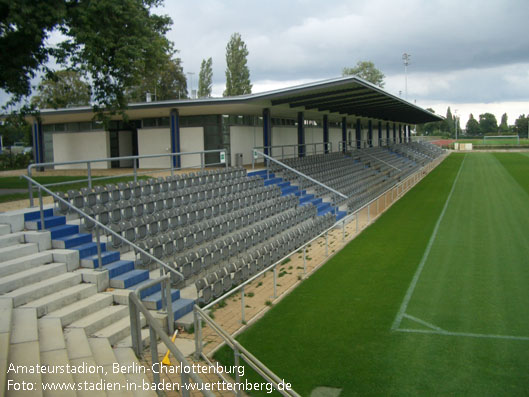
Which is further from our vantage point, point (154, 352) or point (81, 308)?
point (81, 308)

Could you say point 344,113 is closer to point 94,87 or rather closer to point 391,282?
point 94,87

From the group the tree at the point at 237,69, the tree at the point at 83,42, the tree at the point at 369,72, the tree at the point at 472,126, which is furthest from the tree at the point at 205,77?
the tree at the point at 472,126

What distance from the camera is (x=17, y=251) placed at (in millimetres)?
7551

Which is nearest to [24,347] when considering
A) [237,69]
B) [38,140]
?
[38,140]

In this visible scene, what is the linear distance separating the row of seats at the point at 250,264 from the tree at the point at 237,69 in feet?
178

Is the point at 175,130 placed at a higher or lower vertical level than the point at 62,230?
higher

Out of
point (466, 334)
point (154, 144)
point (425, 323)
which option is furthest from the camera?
point (154, 144)

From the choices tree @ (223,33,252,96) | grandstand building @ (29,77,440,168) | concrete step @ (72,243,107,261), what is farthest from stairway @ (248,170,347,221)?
tree @ (223,33,252,96)

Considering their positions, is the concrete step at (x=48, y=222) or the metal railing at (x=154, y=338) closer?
the metal railing at (x=154, y=338)

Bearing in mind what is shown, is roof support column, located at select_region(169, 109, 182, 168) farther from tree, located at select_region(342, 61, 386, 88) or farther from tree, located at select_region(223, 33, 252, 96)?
tree, located at select_region(342, 61, 386, 88)

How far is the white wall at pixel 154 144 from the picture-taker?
22.5 meters

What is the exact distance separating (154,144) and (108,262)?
49.5ft

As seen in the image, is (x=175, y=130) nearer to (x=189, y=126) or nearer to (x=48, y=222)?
(x=189, y=126)

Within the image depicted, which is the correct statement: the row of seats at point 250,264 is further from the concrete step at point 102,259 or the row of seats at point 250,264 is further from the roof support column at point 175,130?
the roof support column at point 175,130
